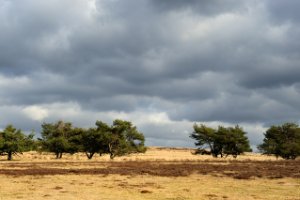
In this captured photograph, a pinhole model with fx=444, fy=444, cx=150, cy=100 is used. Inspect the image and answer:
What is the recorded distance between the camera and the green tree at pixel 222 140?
98875 millimetres

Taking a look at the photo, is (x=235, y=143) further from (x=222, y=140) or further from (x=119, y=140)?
(x=119, y=140)

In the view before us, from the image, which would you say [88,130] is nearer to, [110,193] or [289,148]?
[289,148]

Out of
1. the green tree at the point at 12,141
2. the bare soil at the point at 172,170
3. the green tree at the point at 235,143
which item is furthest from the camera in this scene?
the green tree at the point at 235,143

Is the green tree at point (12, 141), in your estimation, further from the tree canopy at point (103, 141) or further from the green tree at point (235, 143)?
the green tree at point (235, 143)

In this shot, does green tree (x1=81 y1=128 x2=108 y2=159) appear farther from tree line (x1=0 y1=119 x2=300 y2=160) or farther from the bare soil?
the bare soil

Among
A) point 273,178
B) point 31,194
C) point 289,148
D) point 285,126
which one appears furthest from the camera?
point 285,126

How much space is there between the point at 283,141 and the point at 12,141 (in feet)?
186

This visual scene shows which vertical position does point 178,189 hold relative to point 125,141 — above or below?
below

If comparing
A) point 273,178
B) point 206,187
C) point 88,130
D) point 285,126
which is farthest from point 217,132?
point 206,187

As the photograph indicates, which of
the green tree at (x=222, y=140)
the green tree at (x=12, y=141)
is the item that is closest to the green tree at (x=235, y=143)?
the green tree at (x=222, y=140)

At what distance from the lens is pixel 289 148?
91.8 metres

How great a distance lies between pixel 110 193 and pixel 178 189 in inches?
192

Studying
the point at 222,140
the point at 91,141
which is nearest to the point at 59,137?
the point at 91,141

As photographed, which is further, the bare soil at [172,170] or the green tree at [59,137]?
the green tree at [59,137]
